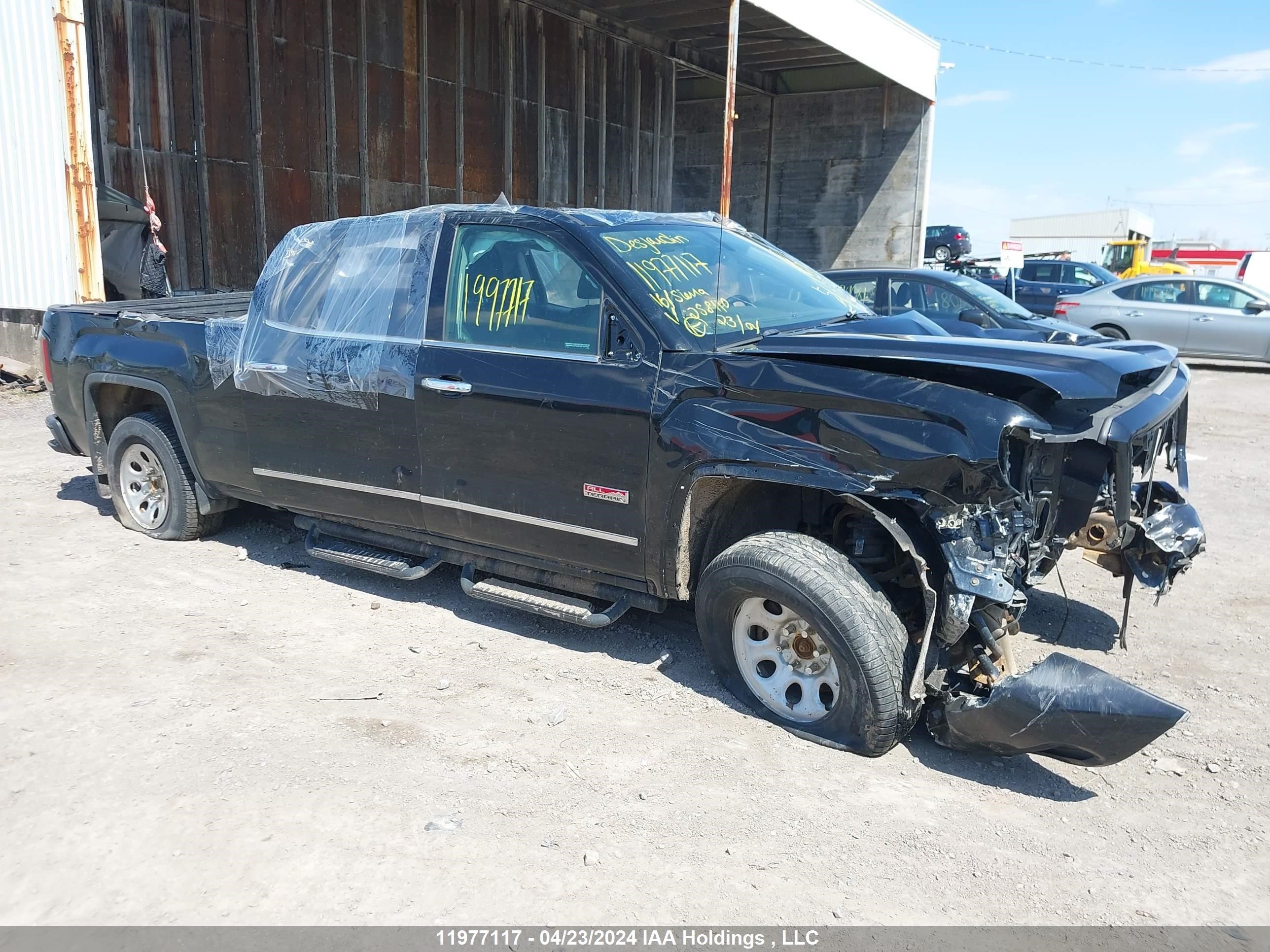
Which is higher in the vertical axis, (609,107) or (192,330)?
(609,107)

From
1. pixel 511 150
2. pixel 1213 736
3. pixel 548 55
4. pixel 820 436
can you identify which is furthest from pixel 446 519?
pixel 548 55

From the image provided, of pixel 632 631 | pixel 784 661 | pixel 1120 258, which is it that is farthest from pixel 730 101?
pixel 1120 258

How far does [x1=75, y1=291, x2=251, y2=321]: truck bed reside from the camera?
18.8 feet

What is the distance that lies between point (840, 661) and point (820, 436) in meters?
0.79

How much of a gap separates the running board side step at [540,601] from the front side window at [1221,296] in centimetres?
1546

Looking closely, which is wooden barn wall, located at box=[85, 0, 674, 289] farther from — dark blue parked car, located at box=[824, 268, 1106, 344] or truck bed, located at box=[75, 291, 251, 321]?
dark blue parked car, located at box=[824, 268, 1106, 344]

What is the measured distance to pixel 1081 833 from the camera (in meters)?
3.21

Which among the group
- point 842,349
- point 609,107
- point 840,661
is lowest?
point 840,661

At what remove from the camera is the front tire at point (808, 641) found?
11.5 feet

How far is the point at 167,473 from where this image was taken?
586 centimetres

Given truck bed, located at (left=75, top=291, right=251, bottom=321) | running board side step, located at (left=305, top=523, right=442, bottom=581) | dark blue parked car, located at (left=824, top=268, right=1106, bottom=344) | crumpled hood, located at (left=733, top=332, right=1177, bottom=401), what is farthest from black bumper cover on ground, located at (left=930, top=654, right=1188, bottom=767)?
dark blue parked car, located at (left=824, top=268, right=1106, bottom=344)

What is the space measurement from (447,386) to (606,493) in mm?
907

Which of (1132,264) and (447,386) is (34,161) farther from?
(1132,264)

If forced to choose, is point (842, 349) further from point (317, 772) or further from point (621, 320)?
point (317, 772)
